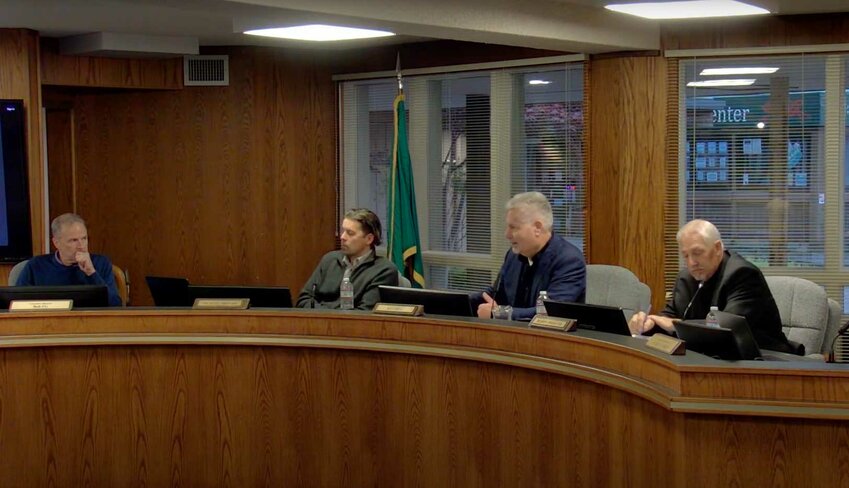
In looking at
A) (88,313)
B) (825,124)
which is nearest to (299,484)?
(88,313)


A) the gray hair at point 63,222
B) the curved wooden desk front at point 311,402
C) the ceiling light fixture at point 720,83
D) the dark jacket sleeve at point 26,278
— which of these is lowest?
the curved wooden desk front at point 311,402

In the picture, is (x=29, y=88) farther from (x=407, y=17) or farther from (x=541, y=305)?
(x=541, y=305)

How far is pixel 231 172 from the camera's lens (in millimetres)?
7473

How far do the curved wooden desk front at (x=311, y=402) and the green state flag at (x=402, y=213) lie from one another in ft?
9.34

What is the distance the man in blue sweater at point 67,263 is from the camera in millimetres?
4926

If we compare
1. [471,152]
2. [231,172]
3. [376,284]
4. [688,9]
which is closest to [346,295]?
[376,284]

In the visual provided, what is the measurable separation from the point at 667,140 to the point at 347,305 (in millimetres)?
2511

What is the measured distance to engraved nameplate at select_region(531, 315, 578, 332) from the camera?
3506mm

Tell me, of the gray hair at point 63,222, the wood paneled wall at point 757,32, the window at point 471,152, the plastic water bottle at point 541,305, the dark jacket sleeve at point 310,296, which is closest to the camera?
the plastic water bottle at point 541,305

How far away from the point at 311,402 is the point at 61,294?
3.77 ft

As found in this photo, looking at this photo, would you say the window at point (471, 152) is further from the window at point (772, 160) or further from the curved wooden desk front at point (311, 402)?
the curved wooden desk front at point (311, 402)

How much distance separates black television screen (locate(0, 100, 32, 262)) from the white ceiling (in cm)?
56

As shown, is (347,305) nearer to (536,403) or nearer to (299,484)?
(299,484)

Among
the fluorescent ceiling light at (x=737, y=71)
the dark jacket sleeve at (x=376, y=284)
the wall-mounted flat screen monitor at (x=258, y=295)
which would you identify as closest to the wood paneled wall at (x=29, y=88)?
the wall-mounted flat screen monitor at (x=258, y=295)
